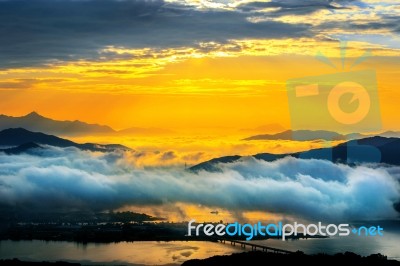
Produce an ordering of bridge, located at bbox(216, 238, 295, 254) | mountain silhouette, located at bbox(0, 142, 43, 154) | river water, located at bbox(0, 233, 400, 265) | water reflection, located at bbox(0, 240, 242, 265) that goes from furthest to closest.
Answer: mountain silhouette, located at bbox(0, 142, 43, 154) → bridge, located at bbox(216, 238, 295, 254) → river water, located at bbox(0, 233, 400, 265) → water reflection, located at bbox(0, 240, 242, 265)

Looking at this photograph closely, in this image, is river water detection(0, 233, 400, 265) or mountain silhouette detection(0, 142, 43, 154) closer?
river water detection(0, 233, 400, 265)

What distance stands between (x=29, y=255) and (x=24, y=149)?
46.5m

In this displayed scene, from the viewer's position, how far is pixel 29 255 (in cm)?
4747

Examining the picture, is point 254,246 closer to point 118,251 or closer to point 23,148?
point 118,251

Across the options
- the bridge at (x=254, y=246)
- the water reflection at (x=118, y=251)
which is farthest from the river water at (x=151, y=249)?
the bridge at (x=254, y=246)

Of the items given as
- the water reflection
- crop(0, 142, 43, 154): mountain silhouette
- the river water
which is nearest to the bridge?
the river water

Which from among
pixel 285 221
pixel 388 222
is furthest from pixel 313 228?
pixel 388 222

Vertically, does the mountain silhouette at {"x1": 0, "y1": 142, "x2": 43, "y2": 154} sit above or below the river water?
above

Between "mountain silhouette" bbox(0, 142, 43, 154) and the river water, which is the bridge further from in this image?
"mountain silhouette" bbox(0, 142, 43, 154)

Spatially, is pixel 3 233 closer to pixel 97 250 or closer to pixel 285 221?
pixel 97 250

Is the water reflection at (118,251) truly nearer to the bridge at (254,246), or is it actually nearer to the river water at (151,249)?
the river water at (151,249)

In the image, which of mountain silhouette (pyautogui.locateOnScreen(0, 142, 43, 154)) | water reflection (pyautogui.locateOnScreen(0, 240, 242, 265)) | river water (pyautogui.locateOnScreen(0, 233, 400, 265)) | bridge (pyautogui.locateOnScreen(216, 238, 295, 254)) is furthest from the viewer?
mountain silhouette (pyautogui.locateOnScreen(0, 142, 43, 154))

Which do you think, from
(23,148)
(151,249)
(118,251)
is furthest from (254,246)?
(23,148)

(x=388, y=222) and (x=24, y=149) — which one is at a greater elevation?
(x=24, y=149)
